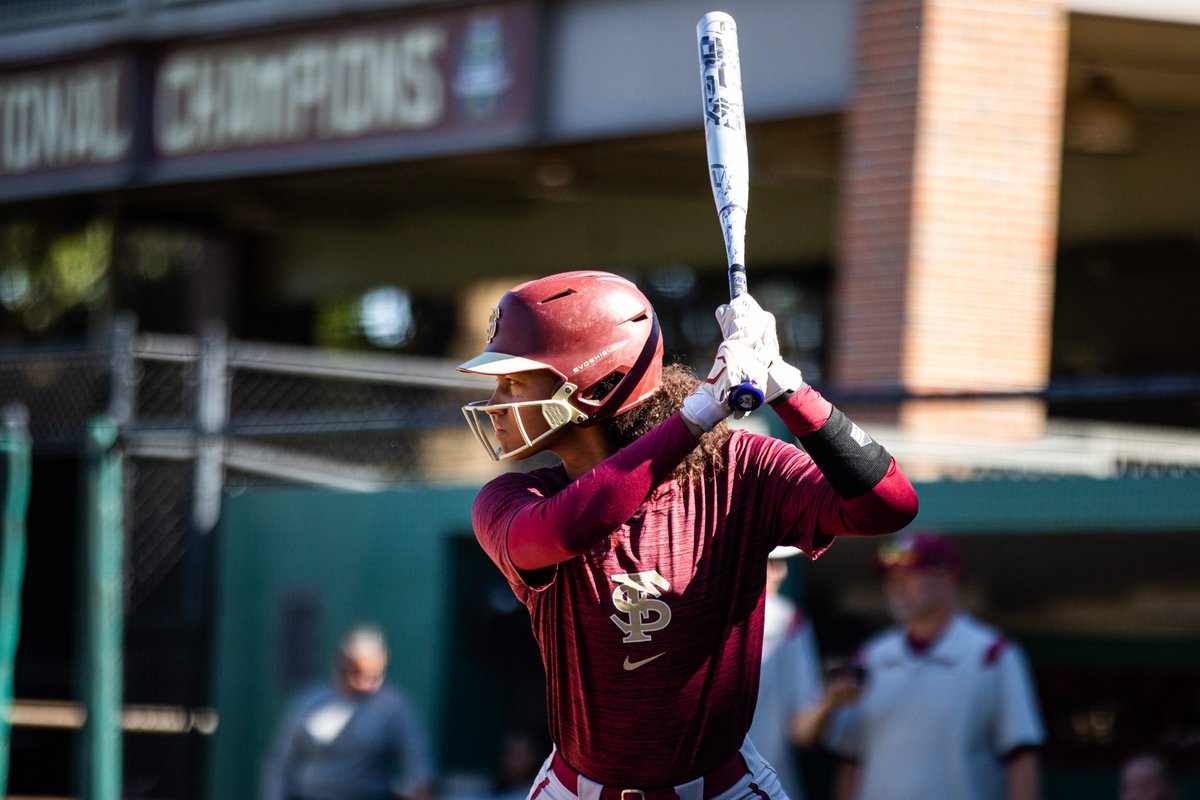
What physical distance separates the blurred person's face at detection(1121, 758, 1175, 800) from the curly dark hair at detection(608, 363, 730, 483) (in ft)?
8.76

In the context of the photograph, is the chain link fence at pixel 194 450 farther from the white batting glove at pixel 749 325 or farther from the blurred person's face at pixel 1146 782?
the white batting glove at pixel 749 325

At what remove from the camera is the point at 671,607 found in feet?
8.87

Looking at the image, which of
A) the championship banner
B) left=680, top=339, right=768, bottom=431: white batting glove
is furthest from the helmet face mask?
the championship banner

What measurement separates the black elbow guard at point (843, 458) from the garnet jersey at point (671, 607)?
89 millimetres

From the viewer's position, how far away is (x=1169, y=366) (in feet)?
39.0

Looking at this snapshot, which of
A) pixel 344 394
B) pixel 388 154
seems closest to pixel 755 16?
pixel 388 154

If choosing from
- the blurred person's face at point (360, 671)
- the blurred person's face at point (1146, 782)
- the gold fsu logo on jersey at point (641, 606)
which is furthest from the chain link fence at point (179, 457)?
the gold fsu logo on jersey at point (641, 606)

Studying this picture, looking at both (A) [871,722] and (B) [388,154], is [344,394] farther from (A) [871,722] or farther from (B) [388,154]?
(A) [871,722]

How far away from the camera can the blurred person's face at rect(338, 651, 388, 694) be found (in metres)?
6.45

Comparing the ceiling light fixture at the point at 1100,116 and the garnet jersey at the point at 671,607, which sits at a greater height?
the ceiling light fixture at the point at 1100,116

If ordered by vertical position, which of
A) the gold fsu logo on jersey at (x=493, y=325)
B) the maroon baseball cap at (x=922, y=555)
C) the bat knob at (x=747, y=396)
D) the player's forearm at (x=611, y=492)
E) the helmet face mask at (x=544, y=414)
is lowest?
the maroon baseball cap at (x=922, y=555)

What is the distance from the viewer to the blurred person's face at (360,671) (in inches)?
254

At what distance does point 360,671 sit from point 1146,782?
10.0 ft

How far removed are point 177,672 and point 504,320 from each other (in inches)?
222
